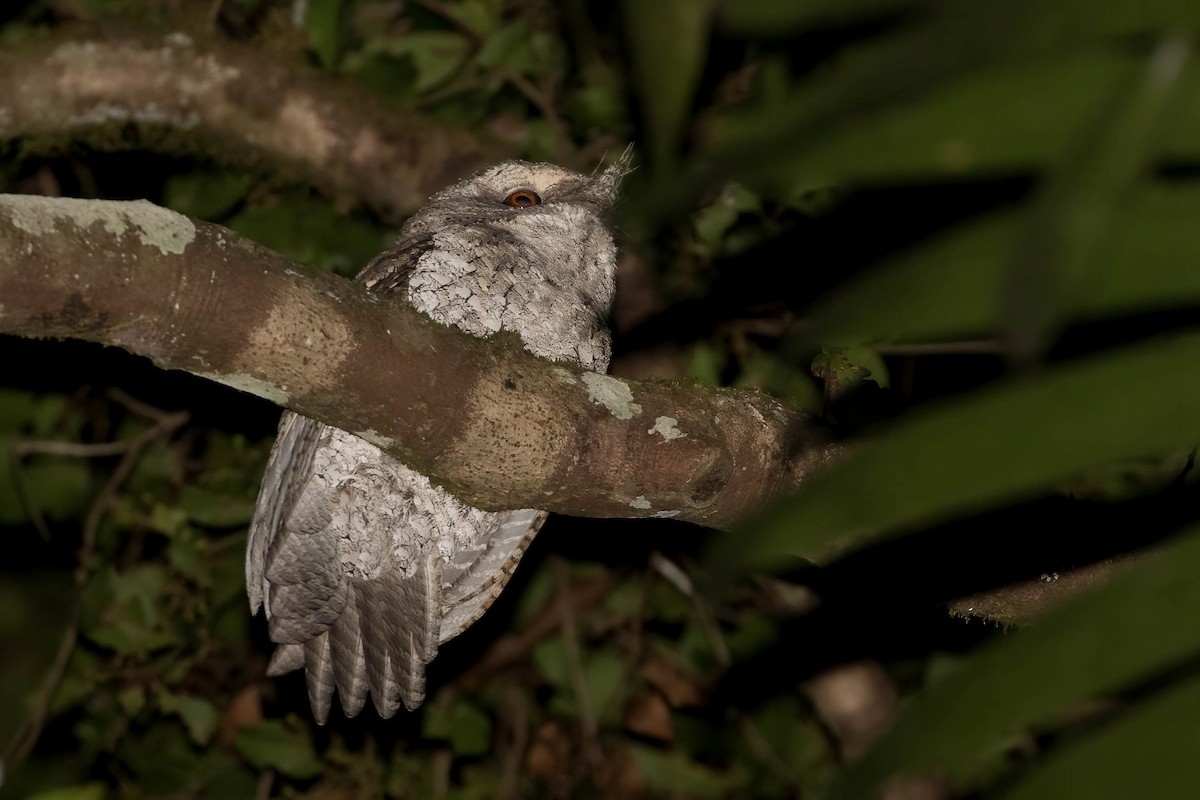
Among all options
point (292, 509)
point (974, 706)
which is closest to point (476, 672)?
point (292, 509)

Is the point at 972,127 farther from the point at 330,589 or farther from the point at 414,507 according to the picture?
the point at 330,589

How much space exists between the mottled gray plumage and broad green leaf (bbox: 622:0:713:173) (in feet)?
6.70

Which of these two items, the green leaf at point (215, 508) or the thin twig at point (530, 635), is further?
the thin twig at point (530, 635)

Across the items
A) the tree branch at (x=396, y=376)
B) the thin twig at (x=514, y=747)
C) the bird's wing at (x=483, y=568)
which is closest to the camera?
the tree branch at (x=396, y=376)

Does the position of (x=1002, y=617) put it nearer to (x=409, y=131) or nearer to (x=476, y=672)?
(x=476, y=672)

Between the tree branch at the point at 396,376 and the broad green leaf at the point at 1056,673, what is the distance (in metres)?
1.24

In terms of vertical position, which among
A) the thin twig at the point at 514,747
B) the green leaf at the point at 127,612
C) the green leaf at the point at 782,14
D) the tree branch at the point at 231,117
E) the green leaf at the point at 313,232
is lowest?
the thin twig at the point at 514,747

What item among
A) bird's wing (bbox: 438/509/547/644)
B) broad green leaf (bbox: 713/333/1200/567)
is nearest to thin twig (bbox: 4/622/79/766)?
bird's wing (bbox: 438/509/547/644)

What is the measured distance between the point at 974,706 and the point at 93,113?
331 cm

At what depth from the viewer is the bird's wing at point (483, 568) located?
272 centimetres

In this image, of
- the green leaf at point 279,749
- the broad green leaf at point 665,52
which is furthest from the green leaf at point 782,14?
the green leaf at point 279,749

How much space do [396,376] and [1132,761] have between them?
53.8 inches

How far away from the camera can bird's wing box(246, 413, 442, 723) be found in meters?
2.53

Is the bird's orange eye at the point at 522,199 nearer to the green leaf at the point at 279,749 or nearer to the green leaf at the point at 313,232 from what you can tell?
the green leaf at the point at 313,232
